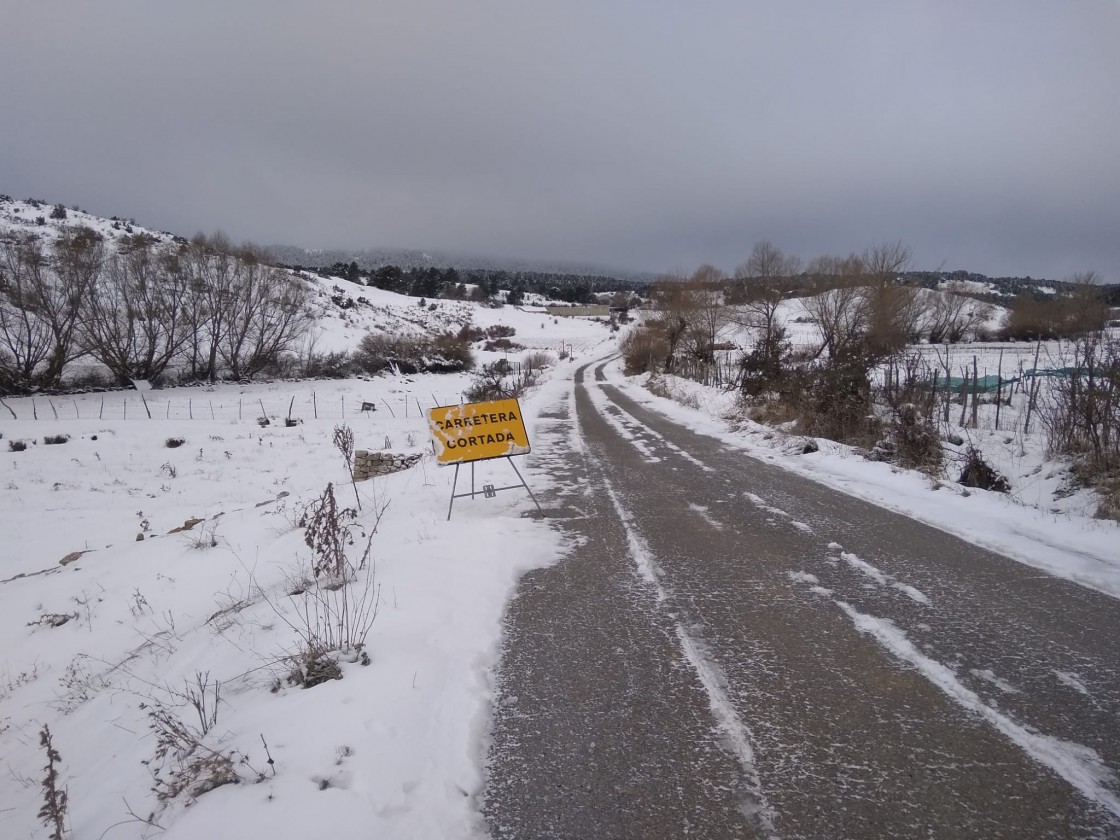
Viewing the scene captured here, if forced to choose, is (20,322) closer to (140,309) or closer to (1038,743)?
(140,309)

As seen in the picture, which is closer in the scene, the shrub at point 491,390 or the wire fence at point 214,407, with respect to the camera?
the wire fence at point 214,407

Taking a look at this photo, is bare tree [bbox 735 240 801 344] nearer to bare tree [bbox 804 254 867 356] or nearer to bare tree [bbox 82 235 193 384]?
bare tree [bbox 804 254 867 356]

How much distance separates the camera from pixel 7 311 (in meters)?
27.6

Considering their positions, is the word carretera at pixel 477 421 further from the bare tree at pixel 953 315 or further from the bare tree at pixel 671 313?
the bare tree at pixel 953 315

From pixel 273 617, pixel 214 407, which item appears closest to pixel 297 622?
pixel 273 617

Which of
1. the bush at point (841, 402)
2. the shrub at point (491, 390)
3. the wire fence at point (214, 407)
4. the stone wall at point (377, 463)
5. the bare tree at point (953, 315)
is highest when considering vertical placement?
the bare tree at point (953, 315)

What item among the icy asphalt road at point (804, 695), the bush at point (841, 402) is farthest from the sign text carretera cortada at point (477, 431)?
the bush at point (841, 402)

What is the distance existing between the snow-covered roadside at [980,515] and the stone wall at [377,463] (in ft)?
26.0

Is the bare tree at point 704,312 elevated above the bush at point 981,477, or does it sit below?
above

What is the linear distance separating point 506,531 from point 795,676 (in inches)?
144

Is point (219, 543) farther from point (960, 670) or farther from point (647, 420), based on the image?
point (647, 420)

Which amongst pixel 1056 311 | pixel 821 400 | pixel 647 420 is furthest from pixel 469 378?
pixel 1056 311

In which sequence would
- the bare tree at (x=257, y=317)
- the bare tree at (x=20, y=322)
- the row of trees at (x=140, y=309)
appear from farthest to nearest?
the bare tree at (x=257, y=317)
the row of trees at (x=140, y=309)
the bare tree at (x=20, y=322)

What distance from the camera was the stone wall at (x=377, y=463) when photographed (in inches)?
518
